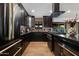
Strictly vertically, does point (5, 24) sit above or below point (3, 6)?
below

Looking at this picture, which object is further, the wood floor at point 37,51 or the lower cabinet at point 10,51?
the wood floor at point 37,51

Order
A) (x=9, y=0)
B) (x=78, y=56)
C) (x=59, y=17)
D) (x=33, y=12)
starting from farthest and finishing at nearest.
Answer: (x=33, y=12) → (x=59, y=17) → (x=9, y=0) → (x=78, y=56)

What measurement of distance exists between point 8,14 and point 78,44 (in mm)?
1286

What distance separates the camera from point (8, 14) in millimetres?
2186

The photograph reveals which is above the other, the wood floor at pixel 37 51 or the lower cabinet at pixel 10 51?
the lower cabinet at pixel 10 51

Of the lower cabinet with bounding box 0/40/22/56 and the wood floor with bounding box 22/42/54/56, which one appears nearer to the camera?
the lower cabinet with bounding box 0/40/22/56

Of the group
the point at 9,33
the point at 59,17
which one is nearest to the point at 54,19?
the point at 59,17

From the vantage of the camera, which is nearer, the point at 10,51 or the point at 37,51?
the point at 10,51

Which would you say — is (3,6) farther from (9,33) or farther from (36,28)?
(36,28)

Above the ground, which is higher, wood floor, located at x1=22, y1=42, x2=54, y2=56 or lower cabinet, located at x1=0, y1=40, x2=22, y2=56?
lower cabinet, located at x1=0, y1=40, x2=22, y2=56

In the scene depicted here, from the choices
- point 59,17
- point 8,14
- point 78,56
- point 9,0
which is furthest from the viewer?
point 59,17

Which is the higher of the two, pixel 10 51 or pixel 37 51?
pixel 10 51

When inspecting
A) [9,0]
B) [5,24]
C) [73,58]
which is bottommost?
[73,58]

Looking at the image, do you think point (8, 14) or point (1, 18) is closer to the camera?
point (1, 18)
